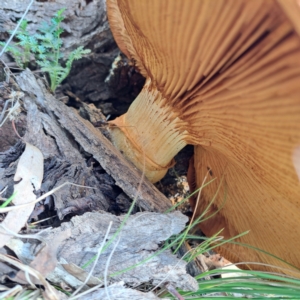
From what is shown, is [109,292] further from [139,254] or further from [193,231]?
[193,231]

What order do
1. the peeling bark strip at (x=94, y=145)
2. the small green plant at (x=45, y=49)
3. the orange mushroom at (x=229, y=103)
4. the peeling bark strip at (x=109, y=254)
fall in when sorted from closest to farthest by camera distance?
the orange mushroom at (x=229, y=103) → the peeling bark strip at (x=109, y=254) → the peeling bark strip at (x=94, y=145) → the small green plant at (x=45, y=49)

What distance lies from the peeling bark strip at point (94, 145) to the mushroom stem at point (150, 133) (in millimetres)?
68

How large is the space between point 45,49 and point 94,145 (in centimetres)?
54

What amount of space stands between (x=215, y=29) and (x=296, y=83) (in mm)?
224

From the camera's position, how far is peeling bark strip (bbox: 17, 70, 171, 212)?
1354 millimetres

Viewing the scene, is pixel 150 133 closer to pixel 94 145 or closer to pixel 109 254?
pixel 94 145

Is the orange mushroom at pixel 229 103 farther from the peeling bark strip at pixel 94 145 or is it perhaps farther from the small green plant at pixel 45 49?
the small green plant at pixel 45 49

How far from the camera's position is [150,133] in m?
1.43

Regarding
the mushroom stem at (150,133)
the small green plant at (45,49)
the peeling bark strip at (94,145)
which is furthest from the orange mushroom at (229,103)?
the small green plant at (45,49)

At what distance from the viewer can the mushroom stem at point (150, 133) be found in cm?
137

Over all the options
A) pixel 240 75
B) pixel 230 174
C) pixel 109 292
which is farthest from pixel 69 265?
pixel 230 174

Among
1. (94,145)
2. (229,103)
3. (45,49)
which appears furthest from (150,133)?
(45,49)

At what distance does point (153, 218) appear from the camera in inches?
48.6

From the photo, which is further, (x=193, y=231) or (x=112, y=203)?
(x=193, y=231)
